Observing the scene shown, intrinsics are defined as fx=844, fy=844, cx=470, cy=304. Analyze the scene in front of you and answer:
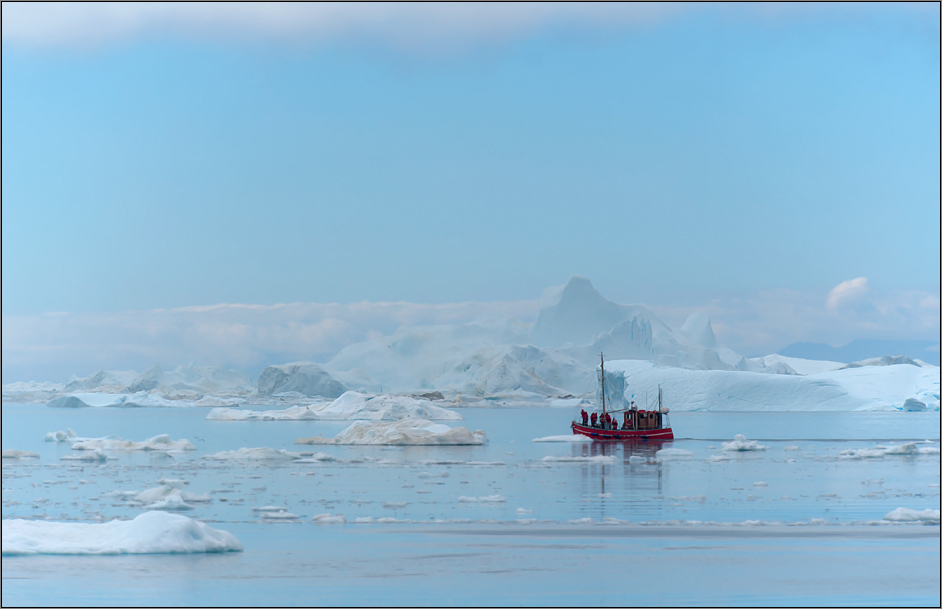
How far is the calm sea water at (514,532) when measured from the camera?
23.5 ft

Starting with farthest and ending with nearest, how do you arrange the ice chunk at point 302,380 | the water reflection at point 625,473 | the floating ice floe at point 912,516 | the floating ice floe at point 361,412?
the ice chunk at point 302,380 < the floating ice floe at point 361,412 < the water reflection at point 625,473 < the floating ice floe at point 912,516

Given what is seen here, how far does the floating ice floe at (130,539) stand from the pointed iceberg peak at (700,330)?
51638 millimetres

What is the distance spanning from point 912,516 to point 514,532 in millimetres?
4804

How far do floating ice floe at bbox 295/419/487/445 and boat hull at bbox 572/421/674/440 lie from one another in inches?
196

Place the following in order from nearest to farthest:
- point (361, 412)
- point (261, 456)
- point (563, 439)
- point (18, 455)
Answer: point (261, 456), point (18, 455), point (563, 439), point (361, 412)

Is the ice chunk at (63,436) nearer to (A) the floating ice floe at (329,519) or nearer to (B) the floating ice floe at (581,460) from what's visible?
(B) the floating ice floe at (581,460)

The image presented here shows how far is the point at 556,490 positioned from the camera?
1270 centimetres

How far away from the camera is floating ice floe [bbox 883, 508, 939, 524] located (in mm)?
9922

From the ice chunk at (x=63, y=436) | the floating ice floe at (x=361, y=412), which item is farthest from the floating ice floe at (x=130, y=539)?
the floating ice floe at (x=361, y=412)

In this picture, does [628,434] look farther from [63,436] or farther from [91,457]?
[63,436]

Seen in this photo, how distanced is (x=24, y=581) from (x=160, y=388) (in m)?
52.6

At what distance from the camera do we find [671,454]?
1895 cm

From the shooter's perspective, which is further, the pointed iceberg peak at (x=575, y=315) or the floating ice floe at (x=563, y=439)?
the pointed iceberg peak at (x=575, y=315)

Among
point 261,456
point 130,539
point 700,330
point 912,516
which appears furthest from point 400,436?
point 700,330
